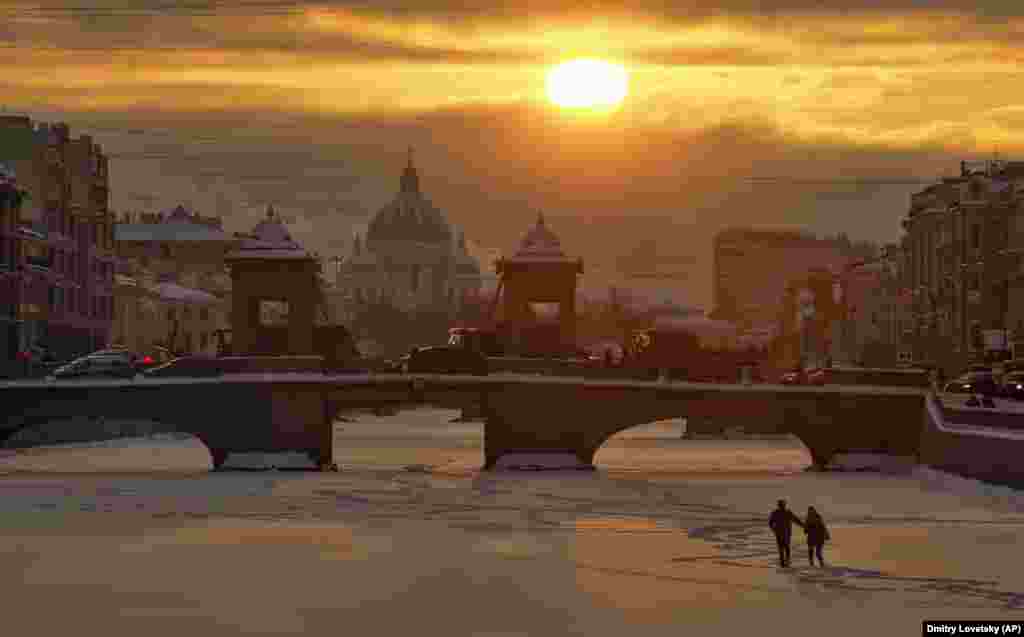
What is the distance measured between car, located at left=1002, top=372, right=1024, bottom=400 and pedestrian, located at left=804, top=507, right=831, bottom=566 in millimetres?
43974

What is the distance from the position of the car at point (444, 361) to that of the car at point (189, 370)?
1261 centimetres

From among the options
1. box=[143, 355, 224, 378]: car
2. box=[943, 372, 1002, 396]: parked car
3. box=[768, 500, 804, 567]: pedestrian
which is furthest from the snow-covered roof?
box=[768, 500, 804, 567]: pedestrian

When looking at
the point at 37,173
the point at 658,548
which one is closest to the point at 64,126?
the point at 37,173

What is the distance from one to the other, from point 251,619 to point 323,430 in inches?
2416

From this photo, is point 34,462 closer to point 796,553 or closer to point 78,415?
point 78,415

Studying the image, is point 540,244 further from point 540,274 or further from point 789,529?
point 789,529

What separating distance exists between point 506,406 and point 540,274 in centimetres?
1454

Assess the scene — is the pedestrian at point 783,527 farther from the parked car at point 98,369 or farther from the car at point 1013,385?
the parked car at point 98,369

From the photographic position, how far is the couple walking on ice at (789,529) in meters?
73.1

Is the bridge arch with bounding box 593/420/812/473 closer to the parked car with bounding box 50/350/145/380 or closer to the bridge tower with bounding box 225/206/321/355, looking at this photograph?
the bridge tower with bounding box 225/206/321/355

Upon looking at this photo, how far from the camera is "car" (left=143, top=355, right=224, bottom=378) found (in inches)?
4909

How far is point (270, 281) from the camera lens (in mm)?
133625

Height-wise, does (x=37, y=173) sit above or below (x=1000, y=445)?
above

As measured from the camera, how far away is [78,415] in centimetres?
12344
